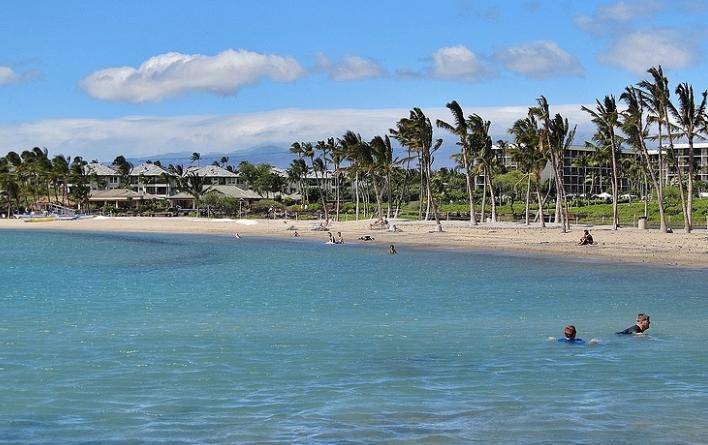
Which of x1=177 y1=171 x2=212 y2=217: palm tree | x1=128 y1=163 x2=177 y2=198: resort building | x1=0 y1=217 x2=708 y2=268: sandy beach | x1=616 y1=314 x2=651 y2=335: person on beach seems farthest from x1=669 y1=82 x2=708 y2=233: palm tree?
x1=128 y1=163 x2=177 y2=198: resort building

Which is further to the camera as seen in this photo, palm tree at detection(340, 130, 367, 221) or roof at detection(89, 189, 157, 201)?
roof at detection(89, 189, 157, 201)

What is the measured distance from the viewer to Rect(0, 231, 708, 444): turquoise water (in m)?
11.0

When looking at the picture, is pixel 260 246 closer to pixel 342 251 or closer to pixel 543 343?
pixel 342 251

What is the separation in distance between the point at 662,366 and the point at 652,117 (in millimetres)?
38811

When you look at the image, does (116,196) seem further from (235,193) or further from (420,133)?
(420,133)

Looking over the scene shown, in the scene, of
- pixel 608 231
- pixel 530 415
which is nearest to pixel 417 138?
pixel 608 231

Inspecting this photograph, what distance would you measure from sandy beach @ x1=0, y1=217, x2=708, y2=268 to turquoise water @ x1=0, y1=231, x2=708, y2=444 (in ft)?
39.0

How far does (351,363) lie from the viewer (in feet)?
49.3

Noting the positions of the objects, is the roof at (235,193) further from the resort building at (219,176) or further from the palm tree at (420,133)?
the palm tree at (420,133)

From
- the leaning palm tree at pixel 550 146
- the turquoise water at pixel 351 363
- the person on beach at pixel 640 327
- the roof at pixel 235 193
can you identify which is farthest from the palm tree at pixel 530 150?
the roof at pixel 235 193

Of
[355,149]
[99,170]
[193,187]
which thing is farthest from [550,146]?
[99,170]

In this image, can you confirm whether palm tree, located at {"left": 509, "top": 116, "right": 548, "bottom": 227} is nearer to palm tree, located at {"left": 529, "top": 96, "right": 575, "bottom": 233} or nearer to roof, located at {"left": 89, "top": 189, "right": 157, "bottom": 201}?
palm tree, located at {"left": 529, "top": 96, "right": 575, "bottom": 233}

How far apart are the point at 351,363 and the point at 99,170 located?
14297 centimetres

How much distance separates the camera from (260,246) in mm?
59688
